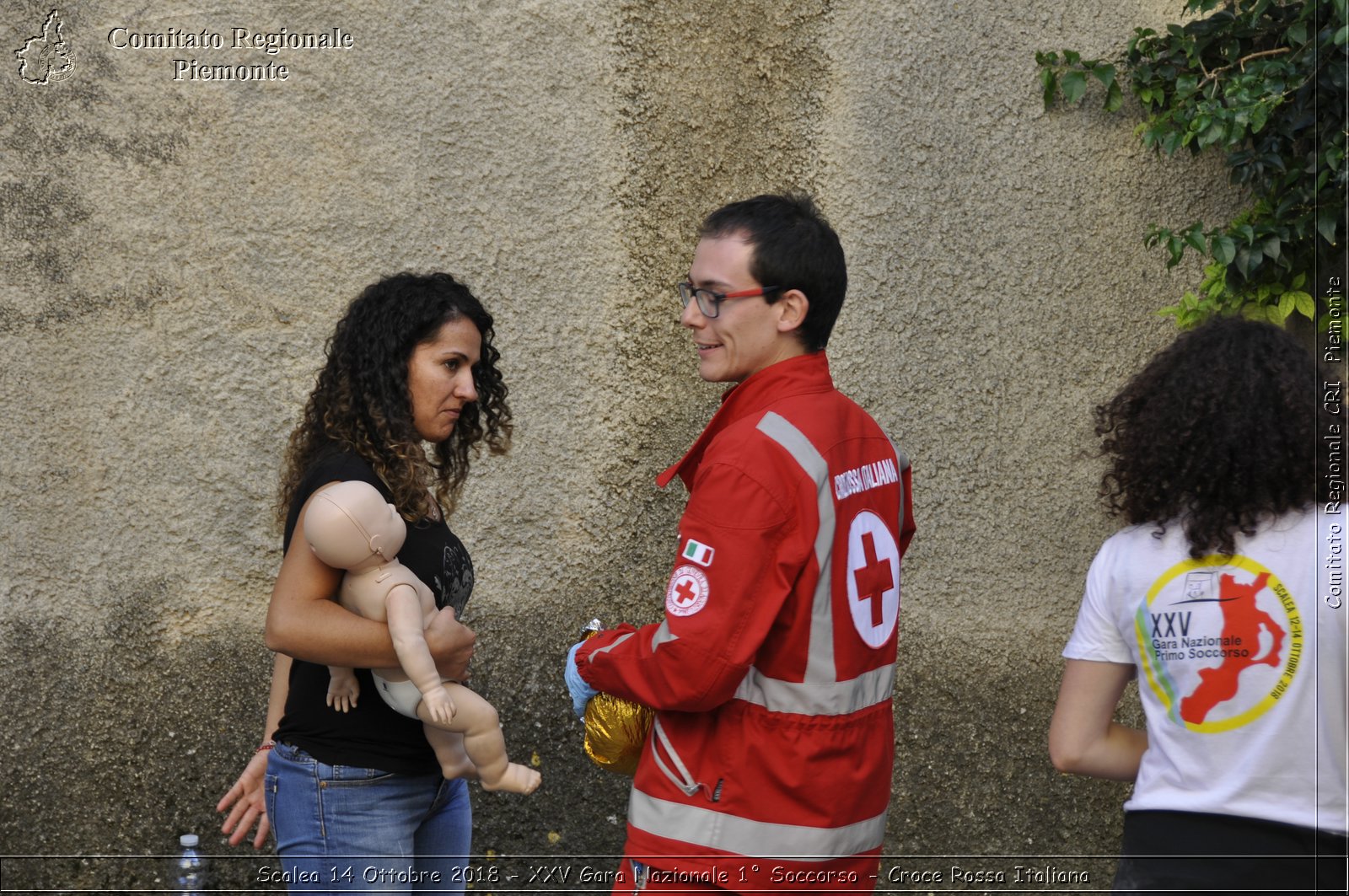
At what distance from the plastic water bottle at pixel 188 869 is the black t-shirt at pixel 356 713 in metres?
1.50

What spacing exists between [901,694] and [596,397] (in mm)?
1398

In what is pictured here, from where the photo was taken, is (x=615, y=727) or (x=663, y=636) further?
(x=615, y=727)

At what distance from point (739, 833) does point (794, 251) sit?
1.03m

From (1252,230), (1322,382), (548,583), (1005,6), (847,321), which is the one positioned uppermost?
(1005,6)

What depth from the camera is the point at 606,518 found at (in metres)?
3.76

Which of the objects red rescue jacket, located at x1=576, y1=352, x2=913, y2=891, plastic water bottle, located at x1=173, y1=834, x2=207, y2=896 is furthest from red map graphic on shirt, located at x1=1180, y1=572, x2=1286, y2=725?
plastic water bottle, located at x1=173, y1=834, x2=207, y2=896

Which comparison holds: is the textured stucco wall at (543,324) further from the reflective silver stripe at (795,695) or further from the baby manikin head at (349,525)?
the reflective silver stripe at (795,695)

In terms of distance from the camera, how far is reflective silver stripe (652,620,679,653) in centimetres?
194

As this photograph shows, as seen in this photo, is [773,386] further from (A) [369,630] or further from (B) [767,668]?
(A) [369,630]

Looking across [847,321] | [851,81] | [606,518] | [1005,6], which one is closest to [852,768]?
[606,518]

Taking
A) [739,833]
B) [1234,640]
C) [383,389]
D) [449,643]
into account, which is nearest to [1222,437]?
[1234,640]

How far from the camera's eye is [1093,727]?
202 cm

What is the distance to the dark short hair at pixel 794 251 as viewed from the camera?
217 cm

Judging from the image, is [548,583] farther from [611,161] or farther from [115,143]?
[115,143]
